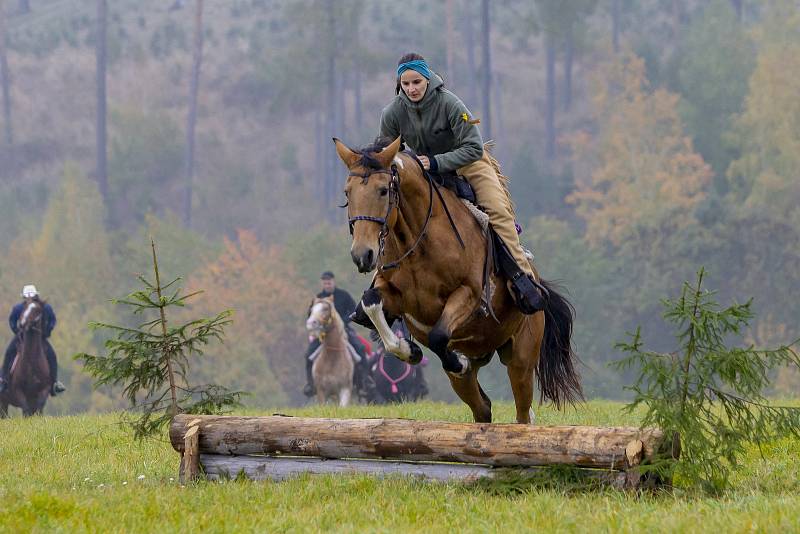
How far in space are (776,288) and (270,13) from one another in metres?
67.9

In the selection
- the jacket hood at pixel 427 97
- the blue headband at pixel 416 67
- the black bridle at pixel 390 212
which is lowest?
the black bridle at pixel 390 212

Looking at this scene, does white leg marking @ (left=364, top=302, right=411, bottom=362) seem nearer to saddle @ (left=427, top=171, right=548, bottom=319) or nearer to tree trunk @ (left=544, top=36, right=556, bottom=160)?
saddle @ (left=427, top=171, right=548, bottom=319)

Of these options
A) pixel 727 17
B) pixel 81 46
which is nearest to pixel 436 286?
pixel 727 17

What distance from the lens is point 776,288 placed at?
58.8 metres

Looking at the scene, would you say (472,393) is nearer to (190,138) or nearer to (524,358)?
(524,358)

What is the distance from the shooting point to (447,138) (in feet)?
34.7

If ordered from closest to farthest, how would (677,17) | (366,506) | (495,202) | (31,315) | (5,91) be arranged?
(366,506) → (495,202) → (31,315) → (5,91) → (677,17)

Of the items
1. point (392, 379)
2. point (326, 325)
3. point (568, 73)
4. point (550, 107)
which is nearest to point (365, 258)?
point (326, 325)

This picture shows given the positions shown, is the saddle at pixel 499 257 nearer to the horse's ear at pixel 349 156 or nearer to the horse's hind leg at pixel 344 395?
the horse's ear at pixel 349 156

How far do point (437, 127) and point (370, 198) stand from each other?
168 cm

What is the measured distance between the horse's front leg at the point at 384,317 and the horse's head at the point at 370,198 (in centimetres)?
61

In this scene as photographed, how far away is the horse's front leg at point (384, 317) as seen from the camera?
952 centimetres

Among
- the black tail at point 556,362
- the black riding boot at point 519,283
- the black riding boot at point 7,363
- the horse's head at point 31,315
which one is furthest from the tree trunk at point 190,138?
the black riding boot at point 519,283

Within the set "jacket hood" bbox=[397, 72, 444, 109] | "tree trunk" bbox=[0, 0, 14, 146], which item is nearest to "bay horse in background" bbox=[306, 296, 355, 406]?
"jacket hood" bbox=[397, 72, 444, 109]
